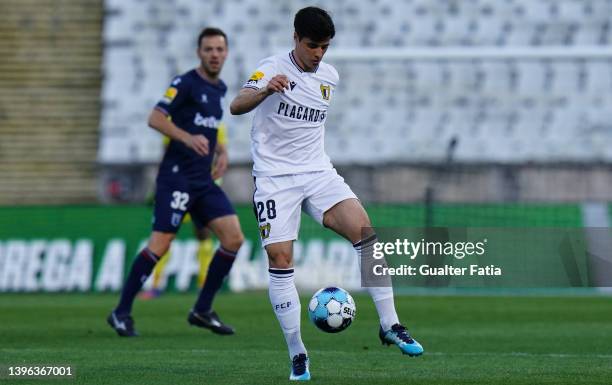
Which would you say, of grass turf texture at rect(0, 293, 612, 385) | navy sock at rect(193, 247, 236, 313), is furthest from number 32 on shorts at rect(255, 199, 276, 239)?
navy sock at rect(193, 247, 236, 313)

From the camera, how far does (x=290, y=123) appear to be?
779cm

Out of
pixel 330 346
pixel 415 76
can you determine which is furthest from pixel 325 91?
pixel 415 76

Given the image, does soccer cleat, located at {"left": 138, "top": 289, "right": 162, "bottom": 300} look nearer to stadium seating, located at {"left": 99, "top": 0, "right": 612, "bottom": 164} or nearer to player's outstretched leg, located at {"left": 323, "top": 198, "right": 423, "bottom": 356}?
stadium seating, located at {"left": 99, "top": 0, "right": 612, "bottom": 164}

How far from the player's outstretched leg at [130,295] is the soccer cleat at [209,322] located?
→ 500mm

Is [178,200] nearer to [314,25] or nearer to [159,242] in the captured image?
[159,242]

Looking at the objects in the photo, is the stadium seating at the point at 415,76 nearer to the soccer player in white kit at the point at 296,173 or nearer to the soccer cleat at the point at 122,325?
the soccer cleat at the point at 122,325

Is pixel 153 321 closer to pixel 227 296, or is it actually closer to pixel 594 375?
pixel 227 296

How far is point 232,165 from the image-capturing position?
2483 cm

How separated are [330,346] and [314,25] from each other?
3.19 meters

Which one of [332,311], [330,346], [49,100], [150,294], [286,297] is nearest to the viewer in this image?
[332,311]

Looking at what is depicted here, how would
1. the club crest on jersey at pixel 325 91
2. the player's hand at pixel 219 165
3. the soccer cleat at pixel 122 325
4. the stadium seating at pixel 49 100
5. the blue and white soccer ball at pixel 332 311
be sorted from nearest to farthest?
the blue and white soccer ball at pixel 332 311 → the club crest on jersey at pixel 325 91 → the soccer cleat at pixel 122 325 → the player's hand at pixel 219 165 → the stadium seating at pixel 49 100

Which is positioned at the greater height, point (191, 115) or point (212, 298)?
point (191, 115)

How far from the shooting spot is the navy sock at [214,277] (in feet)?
35.9

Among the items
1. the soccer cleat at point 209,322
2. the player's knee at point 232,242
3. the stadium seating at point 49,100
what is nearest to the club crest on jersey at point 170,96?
the player's knee at point 232,242
